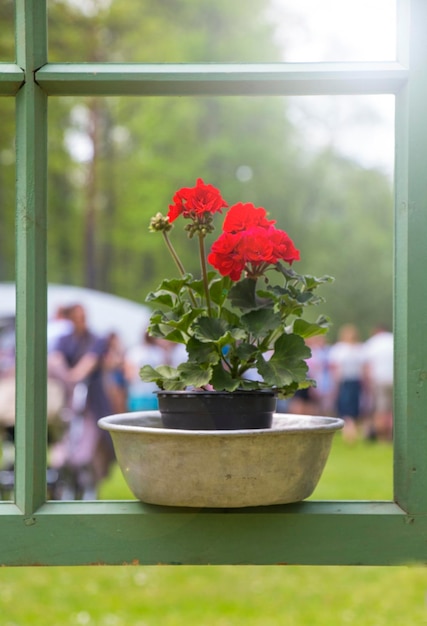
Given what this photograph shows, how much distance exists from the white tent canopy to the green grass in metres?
4.55

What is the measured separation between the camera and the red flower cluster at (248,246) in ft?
4.68

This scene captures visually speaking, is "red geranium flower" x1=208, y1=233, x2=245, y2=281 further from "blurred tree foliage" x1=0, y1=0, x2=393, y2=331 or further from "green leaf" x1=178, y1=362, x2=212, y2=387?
"blurred tree foliage" x1=0, y1=0, x2=393, y2=331

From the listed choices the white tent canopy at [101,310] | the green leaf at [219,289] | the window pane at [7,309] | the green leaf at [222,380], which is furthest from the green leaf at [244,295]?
the white tent canopy at [101,310]

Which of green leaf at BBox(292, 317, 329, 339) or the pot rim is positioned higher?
green leaf at BBox(292, 317, 329, 339)

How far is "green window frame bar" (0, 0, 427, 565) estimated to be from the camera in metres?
1.42

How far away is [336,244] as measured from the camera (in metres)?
19.7

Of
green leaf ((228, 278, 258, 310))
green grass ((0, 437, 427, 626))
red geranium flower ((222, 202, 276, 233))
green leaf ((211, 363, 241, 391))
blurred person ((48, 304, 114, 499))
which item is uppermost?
red geranium flower ((222, 202, 276, 233))

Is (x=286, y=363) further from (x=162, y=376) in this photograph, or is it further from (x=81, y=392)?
(x=81, y=392)

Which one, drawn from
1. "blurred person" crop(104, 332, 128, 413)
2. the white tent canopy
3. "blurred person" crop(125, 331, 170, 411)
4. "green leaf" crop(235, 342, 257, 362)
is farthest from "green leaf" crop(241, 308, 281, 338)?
the white tent canopy

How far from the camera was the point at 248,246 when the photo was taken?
4.69ft

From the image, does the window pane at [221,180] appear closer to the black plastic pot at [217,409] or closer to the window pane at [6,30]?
the window pane at [6,30]

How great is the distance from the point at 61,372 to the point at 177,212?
17.2 feet
